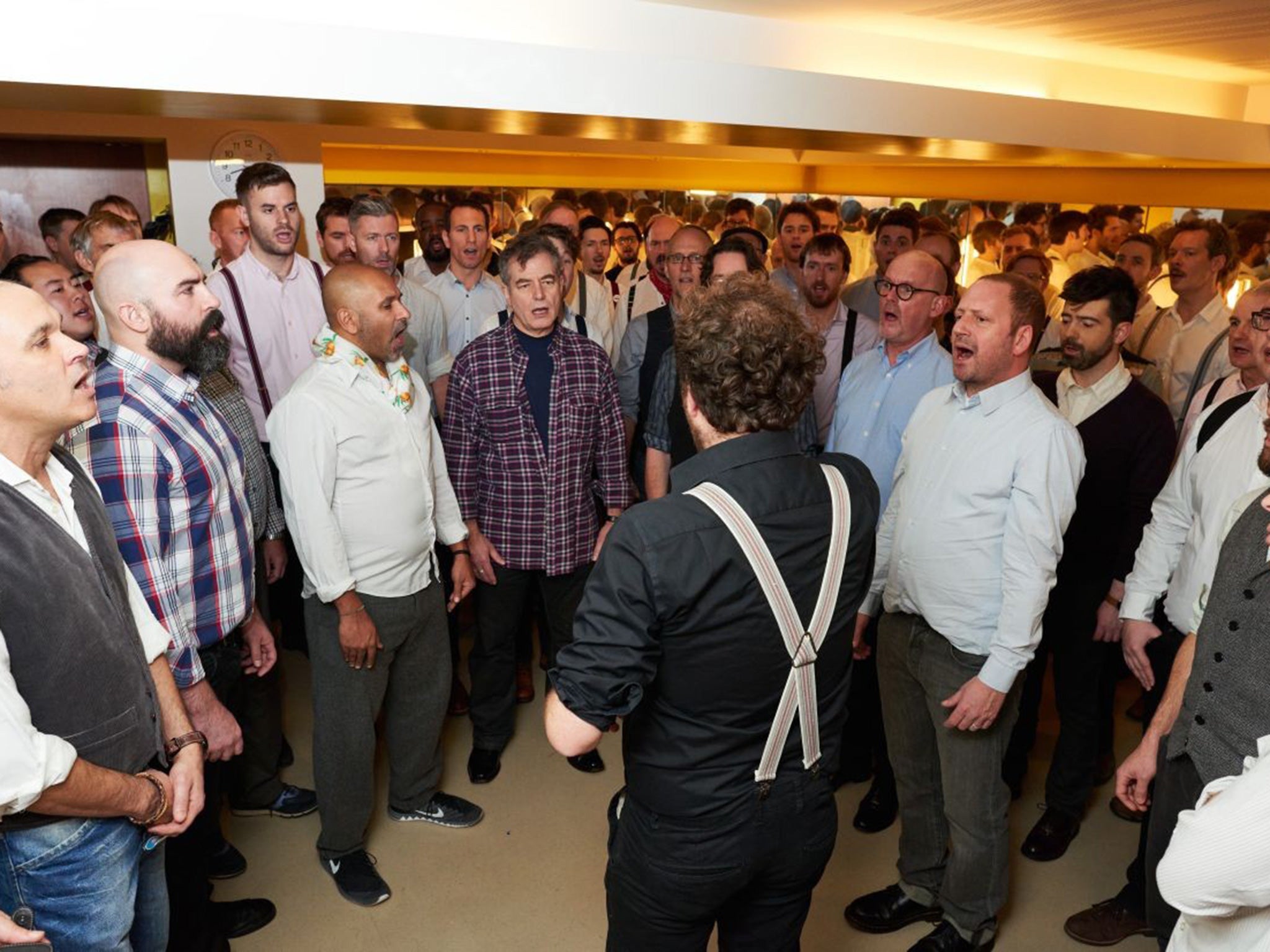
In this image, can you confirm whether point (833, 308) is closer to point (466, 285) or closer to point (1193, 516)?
point (466, 285)

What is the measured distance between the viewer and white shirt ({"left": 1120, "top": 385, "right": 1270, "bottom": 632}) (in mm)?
2346

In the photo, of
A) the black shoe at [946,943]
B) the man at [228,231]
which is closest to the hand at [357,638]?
the black shoe at [946,943]

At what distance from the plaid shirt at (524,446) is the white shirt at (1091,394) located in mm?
1644

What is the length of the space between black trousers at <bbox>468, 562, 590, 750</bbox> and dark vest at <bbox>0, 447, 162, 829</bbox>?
5.50 ft

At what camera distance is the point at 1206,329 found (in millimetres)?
4488

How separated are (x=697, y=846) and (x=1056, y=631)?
2.07 m

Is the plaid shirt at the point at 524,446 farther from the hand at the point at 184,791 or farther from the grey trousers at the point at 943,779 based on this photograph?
the hand at the point at 184,791

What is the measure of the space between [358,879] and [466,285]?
291 centimetres

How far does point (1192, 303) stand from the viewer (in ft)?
15.1

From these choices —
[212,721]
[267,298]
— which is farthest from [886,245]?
[212,721]

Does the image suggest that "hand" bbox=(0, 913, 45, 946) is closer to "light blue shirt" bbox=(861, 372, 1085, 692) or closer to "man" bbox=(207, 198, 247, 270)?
"light blue shirt" bbox=(861, 372, 1085, 692)

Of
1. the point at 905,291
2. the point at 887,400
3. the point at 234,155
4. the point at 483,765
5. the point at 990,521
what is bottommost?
the point at 483,765

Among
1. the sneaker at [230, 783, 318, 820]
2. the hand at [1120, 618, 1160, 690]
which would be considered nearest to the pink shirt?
the sneaker at [230, 783, 318, 820]

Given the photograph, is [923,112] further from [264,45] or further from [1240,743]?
[1240,743]
